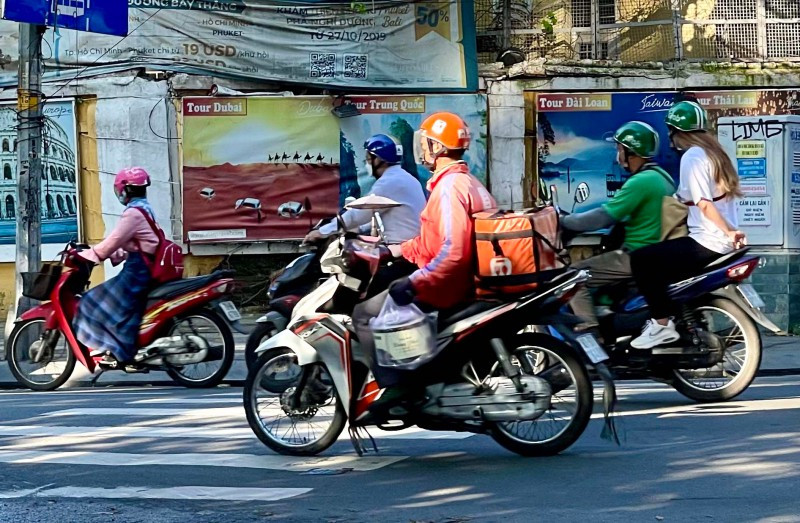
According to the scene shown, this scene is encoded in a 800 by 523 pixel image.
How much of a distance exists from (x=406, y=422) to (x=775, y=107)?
38.4 ft

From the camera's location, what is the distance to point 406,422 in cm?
662

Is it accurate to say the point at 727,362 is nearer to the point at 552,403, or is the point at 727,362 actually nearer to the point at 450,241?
the point at 552,403

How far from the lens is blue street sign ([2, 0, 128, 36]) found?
41.8ft

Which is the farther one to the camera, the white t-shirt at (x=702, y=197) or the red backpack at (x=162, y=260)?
the red backpack at (x=162, y=260)

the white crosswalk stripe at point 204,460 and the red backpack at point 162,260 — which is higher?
the red backpack at point 162,260

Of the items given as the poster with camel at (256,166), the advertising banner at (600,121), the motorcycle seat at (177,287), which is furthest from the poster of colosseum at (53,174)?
the motorcycle seat at (177,287)

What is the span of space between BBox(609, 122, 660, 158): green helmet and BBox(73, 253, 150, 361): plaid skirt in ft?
14.6

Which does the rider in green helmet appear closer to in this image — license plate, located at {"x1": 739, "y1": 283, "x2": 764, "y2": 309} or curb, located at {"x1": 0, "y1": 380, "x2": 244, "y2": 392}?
license plate, located at {"x1": 739, "y1": 283, "x2": 764, "y2": 309}

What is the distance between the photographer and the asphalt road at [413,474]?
554 centimetres

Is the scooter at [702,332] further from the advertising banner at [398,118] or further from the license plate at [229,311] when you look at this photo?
the advertising banner at [398,118]

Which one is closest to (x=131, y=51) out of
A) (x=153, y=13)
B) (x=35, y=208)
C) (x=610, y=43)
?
(x=153, y=13)

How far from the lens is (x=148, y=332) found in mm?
10711

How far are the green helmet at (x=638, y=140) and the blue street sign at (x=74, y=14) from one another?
22.4ft

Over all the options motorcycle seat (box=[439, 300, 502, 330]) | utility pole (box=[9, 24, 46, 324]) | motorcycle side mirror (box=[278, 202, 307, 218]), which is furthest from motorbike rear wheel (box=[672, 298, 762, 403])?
motorcycle side mirror (box=[278, 202, 307, 218])
